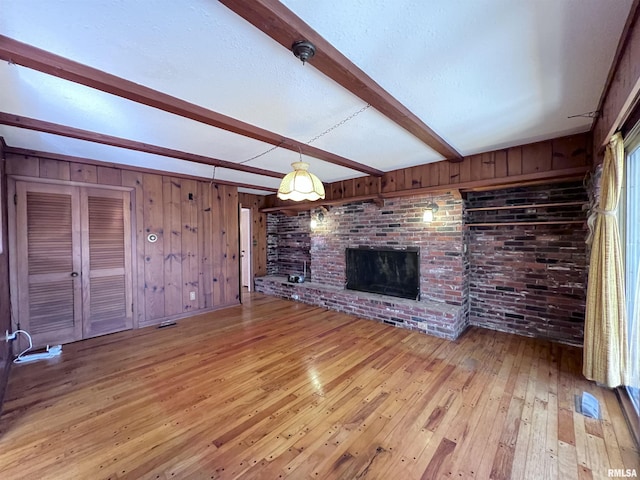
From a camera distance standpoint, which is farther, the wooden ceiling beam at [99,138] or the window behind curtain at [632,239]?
the wooden ceiling beam at [99,138]

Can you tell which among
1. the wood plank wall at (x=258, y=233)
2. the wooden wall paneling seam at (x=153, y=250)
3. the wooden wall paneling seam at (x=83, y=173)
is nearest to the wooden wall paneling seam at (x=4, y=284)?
the wooden wall paneling seam at (x=83, y=173)

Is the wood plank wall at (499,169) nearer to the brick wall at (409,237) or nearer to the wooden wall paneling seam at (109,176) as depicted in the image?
the brick wall at (409,237)

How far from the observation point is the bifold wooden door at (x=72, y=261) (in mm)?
3090

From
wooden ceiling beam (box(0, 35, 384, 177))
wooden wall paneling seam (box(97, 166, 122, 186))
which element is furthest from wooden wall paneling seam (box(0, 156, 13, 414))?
wooden ceiling beam (box(0, 35, 384, 177))

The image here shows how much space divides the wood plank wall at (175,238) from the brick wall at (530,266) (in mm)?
A: 4225

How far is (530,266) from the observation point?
3.39 metres

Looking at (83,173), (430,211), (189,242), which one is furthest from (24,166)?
(430,211)

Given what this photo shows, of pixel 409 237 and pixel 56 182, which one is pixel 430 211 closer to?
pixel 409 237

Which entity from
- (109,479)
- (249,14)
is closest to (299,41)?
(249,14)

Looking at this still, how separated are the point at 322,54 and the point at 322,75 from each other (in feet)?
0.90

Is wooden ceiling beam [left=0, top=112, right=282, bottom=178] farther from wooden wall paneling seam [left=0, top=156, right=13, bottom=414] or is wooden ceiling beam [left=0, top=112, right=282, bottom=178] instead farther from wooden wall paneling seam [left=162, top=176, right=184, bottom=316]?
wooden wall paneling seam [left=162, top=176, right=184, bottom=316]

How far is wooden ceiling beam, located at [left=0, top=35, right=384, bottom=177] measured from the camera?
137 centimetres

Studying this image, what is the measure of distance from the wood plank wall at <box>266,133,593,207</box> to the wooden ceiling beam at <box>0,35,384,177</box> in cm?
208

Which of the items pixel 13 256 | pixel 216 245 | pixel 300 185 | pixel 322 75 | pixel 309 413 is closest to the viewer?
pixel 322 75
